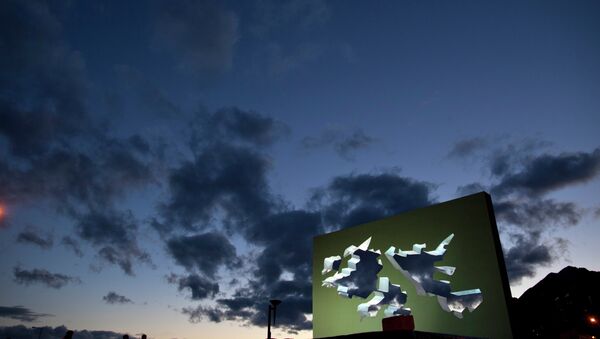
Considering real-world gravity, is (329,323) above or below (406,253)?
below

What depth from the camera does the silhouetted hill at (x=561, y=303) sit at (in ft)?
162

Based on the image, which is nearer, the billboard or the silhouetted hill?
the billboard

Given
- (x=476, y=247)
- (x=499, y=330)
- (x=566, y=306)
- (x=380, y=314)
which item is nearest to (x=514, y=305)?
(x=499, y=330)

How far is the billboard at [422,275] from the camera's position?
404 inches

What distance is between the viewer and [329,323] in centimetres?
1403

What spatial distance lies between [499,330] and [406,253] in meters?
3.50

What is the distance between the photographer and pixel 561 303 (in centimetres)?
5800

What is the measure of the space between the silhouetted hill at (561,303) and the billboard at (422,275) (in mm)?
40671

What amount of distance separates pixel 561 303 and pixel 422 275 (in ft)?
200

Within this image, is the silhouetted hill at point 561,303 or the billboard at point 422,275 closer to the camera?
the billboard at point 422,275

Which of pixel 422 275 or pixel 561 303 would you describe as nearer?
pixel 422 275

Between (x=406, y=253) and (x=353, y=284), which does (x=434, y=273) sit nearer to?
(x=406, y=253)

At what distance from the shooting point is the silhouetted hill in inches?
1941

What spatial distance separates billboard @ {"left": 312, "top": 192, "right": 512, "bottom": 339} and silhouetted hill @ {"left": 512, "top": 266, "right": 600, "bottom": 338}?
40671 millimetres
